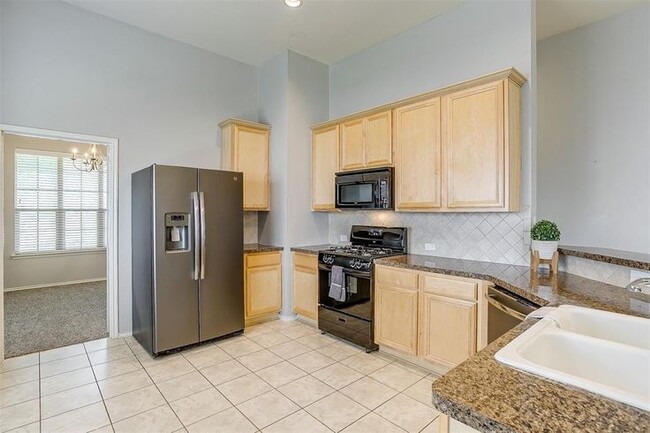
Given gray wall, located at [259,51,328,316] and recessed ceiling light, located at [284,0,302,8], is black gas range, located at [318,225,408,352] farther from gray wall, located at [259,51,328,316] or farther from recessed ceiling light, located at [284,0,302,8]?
recessed ceiling light, located at [284,0,302,8]

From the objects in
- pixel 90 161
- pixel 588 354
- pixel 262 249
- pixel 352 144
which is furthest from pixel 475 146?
pixel 90 161

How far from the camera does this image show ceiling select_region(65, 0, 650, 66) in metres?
3.27

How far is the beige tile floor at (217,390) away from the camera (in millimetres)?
2164

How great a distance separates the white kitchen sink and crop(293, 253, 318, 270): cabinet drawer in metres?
2.78

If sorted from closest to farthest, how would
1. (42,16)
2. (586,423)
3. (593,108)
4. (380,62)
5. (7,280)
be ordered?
(586,423) → (42,16) → (593,108) → (380,62) → (7,280)

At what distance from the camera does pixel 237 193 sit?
3652mm

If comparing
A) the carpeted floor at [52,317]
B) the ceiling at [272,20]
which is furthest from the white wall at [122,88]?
the carpeted floor at [52,317]

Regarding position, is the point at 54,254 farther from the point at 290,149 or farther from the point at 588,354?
the point at 588,354

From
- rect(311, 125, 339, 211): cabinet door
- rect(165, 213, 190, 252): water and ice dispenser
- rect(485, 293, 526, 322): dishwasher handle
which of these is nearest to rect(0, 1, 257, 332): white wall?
rect(165, 213, 190, 252): water and ice dispenser

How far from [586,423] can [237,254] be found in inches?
131

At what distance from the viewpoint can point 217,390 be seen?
256cm

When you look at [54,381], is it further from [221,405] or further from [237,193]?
[237,193]

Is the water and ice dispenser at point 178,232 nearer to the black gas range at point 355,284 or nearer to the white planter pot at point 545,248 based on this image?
the black gas range at point 355,284

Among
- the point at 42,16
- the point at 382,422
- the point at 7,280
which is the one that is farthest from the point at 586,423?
the point at 7,280
